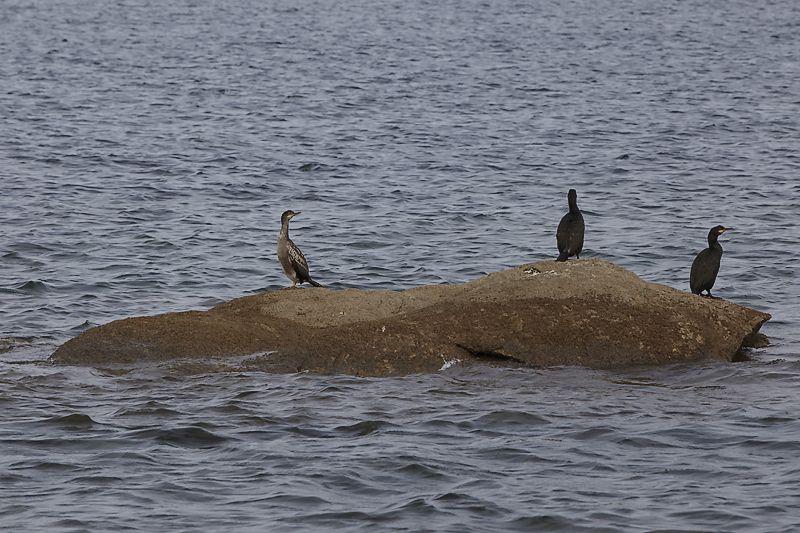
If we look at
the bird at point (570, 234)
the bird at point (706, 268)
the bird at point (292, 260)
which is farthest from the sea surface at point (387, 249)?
the bird at point (570, 234)

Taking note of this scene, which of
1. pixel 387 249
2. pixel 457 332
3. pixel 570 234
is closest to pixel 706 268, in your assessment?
pixel 570 234

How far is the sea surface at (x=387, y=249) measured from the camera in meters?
7.30

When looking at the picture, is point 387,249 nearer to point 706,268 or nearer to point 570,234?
point 570,234

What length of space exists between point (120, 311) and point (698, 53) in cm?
3505

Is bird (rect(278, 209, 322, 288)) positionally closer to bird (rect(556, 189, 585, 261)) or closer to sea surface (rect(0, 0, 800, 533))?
sea surface (rect(0, 0, 800, 533))

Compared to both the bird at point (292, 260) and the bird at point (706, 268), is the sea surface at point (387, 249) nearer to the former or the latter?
the bird at point (706, 268)

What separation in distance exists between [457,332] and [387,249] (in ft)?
23.3

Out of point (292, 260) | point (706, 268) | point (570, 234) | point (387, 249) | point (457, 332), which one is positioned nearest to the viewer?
point (457, 332)

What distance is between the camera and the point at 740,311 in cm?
1062

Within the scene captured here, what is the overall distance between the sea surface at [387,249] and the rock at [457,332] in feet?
0.82

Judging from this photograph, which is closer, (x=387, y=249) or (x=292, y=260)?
(x=292, y=260)

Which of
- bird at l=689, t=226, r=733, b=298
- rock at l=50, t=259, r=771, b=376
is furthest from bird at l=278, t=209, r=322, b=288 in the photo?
bird at l=689, t=226, r=733, b=298

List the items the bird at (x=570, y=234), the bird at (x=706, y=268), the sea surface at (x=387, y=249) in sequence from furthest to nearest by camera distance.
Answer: the bird at (x=570, y=234)
the bird at (x=706, y=268)
the sea surface at (x=387, y=249)

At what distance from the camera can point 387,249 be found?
17.0 metres
